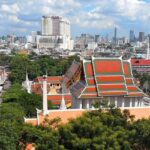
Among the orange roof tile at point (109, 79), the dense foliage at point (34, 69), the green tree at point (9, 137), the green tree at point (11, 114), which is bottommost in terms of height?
the dense foliage at point (34, 69)

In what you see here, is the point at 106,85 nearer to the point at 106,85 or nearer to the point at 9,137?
the point at 106,85

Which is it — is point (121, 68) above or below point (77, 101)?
above

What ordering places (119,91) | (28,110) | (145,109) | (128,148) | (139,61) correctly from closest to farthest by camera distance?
1. (128,148)
2. (145,109)
3. (119,91)
4. (28,110)
5. (139,61)

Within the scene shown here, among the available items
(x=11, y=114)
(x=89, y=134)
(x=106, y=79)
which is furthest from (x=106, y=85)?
(x=89, y=134)

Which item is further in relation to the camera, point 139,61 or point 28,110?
point 139,61

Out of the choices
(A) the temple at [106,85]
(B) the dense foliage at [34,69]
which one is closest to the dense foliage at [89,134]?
(A) the temple at [106,85]


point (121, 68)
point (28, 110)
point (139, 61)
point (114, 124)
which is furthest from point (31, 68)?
point (114, 124)

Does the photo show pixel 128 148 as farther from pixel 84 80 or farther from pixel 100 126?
pixel 84 80

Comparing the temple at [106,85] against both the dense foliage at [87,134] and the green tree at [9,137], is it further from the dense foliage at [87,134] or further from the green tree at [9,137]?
the green tree at [9,137]

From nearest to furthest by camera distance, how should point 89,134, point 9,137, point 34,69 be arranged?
point 89,134 < point 9,137 < point 34,69

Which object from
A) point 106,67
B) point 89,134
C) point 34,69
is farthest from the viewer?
point 34,69

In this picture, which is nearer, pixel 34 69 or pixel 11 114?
pixel 11 114
